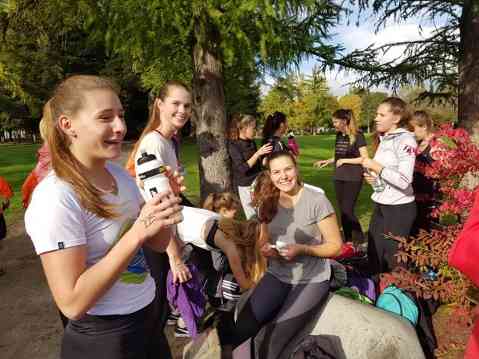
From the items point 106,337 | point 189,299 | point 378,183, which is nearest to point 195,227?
point 189,299

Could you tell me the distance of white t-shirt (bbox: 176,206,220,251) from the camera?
2984 mm

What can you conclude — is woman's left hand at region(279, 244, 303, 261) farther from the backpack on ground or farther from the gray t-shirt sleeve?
the backpack on ground

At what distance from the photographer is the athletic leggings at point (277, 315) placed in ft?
8.86

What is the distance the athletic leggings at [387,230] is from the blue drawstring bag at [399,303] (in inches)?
22.5

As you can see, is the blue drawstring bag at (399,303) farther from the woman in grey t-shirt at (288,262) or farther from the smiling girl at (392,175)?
the woman in grey t-shirt at (288,262)

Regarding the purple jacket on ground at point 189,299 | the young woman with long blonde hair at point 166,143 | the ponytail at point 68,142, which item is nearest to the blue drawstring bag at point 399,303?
the purple jacket on ground at point 189,299

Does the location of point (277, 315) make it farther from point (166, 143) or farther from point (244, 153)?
point (244, 153)

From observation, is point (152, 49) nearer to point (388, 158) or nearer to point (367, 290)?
point (388, 158)

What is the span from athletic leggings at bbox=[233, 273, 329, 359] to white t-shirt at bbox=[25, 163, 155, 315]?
4.04 ft

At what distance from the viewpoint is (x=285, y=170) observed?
2930 mm

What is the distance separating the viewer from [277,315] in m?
2.77

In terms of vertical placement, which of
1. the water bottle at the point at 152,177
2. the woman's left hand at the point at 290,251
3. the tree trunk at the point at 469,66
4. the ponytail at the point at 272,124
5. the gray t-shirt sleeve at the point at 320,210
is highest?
the tree trunk at the point at 469,66

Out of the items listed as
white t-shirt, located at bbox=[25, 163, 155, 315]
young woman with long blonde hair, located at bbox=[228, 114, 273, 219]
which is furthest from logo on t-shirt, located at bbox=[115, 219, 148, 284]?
young woman with long blonde hair, located at bbox=[228, 114, 273, 219]

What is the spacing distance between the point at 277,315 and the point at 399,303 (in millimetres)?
1163
